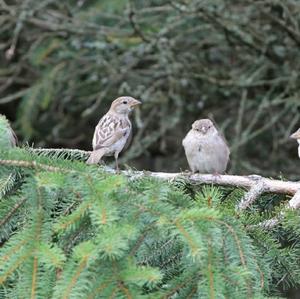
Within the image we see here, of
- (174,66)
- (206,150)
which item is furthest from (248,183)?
(174,66)

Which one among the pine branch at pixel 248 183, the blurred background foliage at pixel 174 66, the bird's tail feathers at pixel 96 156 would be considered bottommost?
the blurred background foliage at pixel 174 66

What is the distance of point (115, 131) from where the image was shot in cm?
527

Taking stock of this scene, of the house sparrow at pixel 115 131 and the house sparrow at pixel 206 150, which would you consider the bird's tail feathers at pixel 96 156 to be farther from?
the house sparrow at pixel 206 150

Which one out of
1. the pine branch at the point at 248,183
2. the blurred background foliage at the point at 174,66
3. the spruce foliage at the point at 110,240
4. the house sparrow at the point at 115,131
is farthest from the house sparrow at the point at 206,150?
the spruce foliage at the point at 110,240

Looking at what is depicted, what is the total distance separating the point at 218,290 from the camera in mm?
2158

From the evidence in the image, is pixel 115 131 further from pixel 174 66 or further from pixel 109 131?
pixel 174 66

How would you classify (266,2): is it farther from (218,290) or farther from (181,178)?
(218,290)

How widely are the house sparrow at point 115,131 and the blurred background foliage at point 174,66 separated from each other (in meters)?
0.19

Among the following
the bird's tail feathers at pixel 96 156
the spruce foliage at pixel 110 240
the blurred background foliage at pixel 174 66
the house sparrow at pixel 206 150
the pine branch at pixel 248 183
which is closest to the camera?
the spruce foliage at pixel 110 240

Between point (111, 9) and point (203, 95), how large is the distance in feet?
3.73

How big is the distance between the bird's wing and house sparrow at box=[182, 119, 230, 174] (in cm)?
50

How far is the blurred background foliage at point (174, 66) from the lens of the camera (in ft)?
20.0

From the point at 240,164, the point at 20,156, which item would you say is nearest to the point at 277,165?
the point at 240,164

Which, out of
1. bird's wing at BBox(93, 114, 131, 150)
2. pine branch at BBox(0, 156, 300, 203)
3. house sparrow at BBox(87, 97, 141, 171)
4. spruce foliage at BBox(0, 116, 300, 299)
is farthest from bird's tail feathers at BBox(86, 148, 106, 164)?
spruce foliage at BBox(0, 116, 300, 299)
